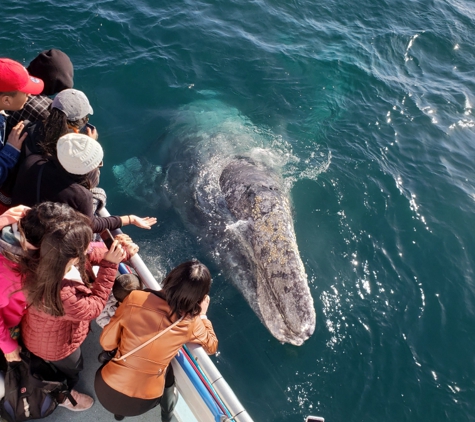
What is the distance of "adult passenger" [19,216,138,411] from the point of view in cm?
331

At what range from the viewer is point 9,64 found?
4.59 metres

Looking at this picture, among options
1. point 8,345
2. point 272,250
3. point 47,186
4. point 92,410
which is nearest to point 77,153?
point 47,186

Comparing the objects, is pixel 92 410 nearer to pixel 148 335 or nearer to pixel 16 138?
pixel 148 335

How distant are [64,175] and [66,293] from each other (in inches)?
51.1

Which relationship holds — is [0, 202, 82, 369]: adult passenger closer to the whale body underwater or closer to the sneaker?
the sneaker

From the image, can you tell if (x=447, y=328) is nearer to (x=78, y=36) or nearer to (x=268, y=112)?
(x=268, y=112)

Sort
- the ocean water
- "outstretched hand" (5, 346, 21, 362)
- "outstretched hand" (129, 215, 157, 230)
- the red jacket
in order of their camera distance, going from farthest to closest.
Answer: the ocean water → "outstretched hand" (129, 215, 157, 230) → "outstretched hand" (5, 346, 21, 362) → the red jacket

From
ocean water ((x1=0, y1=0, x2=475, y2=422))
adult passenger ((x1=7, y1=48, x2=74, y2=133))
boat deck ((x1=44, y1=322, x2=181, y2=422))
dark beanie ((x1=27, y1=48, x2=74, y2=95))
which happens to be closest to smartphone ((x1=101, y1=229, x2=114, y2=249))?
boat deck ((x1=44, y1=322, x2=181, y2=422))

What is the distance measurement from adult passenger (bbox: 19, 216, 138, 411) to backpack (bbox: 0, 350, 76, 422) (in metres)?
0.11

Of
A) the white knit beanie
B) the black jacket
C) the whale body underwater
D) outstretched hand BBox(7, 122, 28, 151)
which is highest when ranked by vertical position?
the white knit beanie

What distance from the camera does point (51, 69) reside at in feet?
18.4

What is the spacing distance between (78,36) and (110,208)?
6.07m

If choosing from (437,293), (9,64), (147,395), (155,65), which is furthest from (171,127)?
(147,395)

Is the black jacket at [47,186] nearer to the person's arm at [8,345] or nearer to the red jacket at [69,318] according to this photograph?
the red jacket at [69,318]
